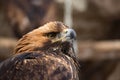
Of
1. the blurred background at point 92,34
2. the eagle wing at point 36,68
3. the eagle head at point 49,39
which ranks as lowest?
the blurred background at point 92,34

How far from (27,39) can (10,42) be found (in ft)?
19.8

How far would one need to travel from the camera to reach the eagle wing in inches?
199

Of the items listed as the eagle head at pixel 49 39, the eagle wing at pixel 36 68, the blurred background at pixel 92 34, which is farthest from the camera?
the blurred background at pixel 92 34

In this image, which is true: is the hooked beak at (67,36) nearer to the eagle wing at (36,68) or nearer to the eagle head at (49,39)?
the eagle head at (49,39)

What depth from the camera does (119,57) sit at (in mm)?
12086

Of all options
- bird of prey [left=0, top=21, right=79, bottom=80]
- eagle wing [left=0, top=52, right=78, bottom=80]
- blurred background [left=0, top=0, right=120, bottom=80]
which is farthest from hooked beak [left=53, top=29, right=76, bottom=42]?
blurred background [left=0, top=0, right=120, bottom=80]

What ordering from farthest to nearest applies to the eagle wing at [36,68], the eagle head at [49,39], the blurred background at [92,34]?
1. the blurred background at [92,34]
2. the eagle head at [49,39]
3. the eagle wing at [36,68]

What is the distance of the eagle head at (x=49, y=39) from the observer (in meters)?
5.50

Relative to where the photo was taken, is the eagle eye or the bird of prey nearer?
the bird of prey

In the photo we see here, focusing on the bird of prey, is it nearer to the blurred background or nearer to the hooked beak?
the hooked beak

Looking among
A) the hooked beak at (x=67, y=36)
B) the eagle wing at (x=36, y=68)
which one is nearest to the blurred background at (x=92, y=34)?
the hooked beak at (x=67, y=36)

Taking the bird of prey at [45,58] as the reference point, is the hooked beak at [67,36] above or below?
above

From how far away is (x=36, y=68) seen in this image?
5117 millimetres

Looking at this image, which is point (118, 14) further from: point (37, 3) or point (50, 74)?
point (50, 74)
